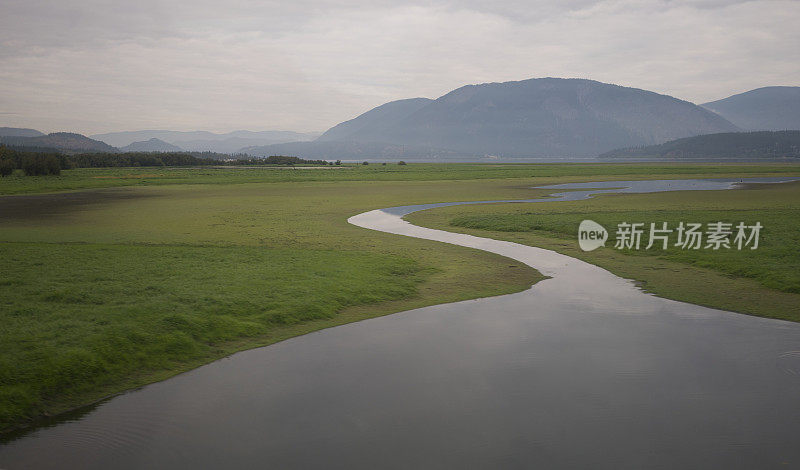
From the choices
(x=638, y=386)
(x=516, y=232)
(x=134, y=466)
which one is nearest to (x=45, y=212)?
(x=516, y=232)

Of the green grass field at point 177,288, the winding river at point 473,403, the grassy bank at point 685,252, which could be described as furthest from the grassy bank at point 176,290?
the grassy bank at point 685,252

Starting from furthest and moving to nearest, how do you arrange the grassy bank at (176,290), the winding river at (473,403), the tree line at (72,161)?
1. the tree line at (72,161)
2. the grassy bank at (176,290)
3. the winding river at (473,403)

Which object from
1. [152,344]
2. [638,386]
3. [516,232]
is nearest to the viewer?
[638,386]

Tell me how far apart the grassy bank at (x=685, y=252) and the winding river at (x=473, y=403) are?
2.76 meters

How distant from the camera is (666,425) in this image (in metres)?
8.77

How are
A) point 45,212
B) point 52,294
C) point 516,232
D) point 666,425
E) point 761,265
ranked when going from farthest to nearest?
point 45,212, point 516,232, point 761,265, point 52,294, point 666,425

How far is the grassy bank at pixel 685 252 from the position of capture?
1691cm

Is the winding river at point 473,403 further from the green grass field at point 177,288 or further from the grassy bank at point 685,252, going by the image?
the grassy bank at point 685,252

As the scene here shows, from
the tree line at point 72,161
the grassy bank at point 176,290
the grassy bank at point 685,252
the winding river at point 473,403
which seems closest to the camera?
the winding river at point 473,403

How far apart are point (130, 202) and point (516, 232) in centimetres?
3701

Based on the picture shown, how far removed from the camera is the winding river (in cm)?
796

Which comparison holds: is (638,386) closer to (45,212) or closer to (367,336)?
(367,336)

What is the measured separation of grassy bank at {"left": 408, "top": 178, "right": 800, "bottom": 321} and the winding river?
9.06 feet

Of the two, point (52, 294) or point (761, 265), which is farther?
point (761, 265)
